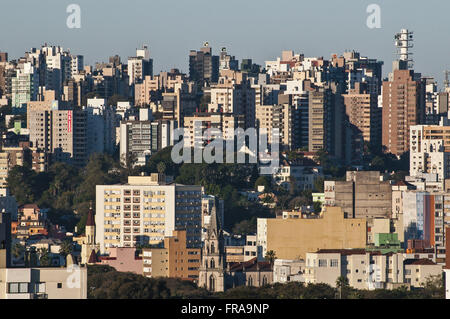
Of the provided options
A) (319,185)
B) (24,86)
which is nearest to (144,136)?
(319,185)

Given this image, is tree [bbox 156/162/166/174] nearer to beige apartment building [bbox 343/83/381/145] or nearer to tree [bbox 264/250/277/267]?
tree [bbox 264/250/277/267]

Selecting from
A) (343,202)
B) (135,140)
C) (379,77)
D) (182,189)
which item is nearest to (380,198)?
(343,202)

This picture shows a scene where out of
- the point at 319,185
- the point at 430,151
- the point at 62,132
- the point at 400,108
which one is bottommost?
the point at 319,185

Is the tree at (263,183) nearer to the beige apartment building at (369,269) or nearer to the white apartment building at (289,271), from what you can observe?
the white apartment building at (289,271)

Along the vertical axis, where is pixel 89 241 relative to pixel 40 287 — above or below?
below

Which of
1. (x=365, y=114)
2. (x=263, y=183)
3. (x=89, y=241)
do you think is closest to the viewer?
(x=89, y=241)

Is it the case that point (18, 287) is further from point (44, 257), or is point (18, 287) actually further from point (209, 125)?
point (209, 125)

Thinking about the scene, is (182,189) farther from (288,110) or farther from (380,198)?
(288,110)

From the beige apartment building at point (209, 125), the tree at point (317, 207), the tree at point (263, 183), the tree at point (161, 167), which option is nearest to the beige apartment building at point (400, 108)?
the beige apartment building at point (209, 125)
